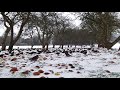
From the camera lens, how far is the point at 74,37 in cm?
3631

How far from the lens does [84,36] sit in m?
35.5
